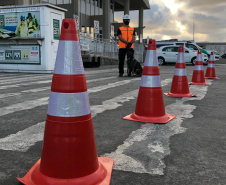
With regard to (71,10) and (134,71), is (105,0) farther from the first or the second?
(134,71)

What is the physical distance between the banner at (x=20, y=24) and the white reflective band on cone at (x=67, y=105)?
11754 mm

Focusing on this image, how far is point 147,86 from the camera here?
13.1ft

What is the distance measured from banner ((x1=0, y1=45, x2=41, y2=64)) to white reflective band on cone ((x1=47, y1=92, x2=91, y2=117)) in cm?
1181

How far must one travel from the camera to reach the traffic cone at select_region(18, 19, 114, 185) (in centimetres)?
196

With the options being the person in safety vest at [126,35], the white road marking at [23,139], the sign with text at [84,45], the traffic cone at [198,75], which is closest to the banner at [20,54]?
the person in safety vest at [126,35]

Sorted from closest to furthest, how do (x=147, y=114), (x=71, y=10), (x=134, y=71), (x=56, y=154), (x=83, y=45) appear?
(x=56, y=154), (x=147, y=114), (x=134, y=71), (x=83, y=45), (x=71, y=10)

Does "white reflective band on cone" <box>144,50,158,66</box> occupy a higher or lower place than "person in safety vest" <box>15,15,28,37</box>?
lower

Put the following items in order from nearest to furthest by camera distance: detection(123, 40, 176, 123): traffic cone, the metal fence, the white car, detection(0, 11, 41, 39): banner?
detection(123, 40, 176, 123): traffic cone < detection(0, 11, 41, 39): banner < the metal fence < the white car

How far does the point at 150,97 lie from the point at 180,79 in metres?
2.23

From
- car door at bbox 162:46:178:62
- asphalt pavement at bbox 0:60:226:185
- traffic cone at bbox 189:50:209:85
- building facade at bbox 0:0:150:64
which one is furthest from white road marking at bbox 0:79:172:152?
car door at bbox 162:46:178:62

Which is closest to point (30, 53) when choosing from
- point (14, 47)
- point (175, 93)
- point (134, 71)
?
point (14, 47)

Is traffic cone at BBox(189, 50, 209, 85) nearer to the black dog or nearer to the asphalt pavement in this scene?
the black dog

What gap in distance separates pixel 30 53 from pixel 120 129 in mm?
11128

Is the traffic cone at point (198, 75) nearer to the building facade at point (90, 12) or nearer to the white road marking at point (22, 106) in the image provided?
the white road marking at point (22, 106)
